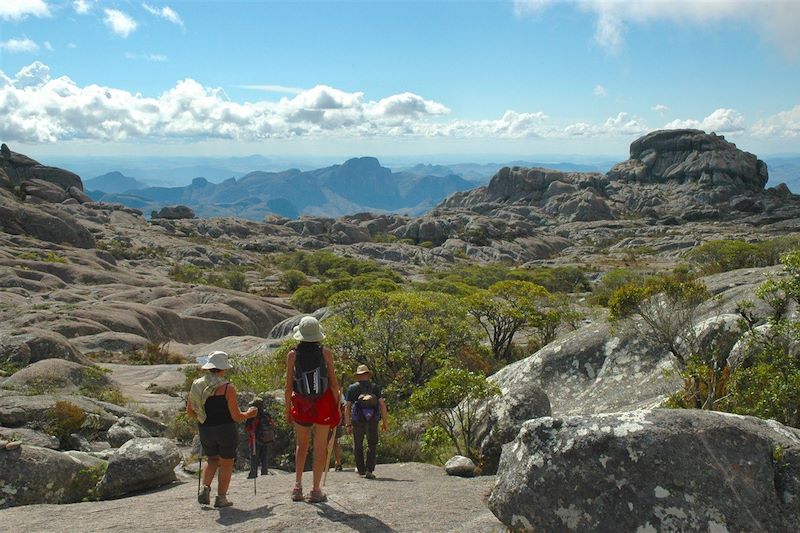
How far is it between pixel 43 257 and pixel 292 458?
65087 millimetres

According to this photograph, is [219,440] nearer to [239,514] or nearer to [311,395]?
[239,514]

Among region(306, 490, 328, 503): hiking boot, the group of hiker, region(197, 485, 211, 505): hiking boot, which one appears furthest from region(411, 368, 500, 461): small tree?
region(197, 485, 211, 505): hiking boot

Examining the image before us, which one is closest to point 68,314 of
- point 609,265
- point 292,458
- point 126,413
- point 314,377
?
point 126,413

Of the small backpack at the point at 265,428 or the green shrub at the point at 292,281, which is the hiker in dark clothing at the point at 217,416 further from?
the green shrub at the point at 292,281

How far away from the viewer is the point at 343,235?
158 m

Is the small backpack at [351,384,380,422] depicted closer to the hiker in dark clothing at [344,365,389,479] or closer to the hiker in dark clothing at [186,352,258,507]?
the hiker in dark clothing at [344,365,389,479]

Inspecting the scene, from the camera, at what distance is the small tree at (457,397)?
13.1 meters

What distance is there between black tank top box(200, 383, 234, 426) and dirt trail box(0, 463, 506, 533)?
1217mm

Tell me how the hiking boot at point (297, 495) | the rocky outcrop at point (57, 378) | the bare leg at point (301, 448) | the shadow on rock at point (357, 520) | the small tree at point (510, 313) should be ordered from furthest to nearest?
1. the small tree at point (510, 313)
2. the rocky outcrop at point (57, 378)
3. the bare leg at point (301, 448)
4. the hiking boot at point (297, 495)
5. the shadow on rock at point (357, 520)

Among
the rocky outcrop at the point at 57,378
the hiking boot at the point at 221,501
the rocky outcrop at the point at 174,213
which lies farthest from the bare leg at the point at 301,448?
the rocky outcrop at the point at 174,213

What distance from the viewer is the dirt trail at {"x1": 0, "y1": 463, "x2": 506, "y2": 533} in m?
7.42

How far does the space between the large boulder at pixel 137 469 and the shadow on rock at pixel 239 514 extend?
326 centimetres

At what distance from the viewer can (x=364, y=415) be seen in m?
10.7

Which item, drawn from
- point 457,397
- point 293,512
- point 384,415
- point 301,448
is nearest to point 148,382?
point 457,397
